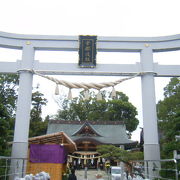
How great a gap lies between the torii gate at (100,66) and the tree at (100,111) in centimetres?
2032

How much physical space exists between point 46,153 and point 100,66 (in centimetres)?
374

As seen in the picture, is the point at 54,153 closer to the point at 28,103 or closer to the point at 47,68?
the point at 28,103

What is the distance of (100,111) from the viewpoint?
3017 cm

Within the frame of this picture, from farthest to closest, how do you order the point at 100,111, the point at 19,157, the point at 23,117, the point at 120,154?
the point at 100,111 → the point at 120,154 → the point at 23,117 → the point at 19,157

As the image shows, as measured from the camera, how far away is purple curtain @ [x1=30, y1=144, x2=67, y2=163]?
351 inches

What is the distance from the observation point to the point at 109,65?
364 inches

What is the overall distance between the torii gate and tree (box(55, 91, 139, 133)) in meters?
20.3

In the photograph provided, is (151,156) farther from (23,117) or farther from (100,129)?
(100,129)

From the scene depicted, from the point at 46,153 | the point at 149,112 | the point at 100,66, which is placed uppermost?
the point at 100,66

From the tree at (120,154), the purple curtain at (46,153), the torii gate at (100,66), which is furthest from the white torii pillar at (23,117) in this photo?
the tree at (120,154)

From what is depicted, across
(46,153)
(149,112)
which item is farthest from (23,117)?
(149,112)

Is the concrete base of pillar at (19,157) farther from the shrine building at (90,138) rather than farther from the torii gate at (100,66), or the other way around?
the shrine building at (90,138)

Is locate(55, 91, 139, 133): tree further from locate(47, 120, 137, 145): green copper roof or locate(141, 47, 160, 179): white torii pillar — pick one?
locate(141, 47, 160, 179): white torii pillar

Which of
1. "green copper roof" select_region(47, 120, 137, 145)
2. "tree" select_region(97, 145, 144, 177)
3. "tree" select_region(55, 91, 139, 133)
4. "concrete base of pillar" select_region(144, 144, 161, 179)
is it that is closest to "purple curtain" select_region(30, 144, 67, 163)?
"concrete base of pillar" select_region(144, 144, 161, 179)
